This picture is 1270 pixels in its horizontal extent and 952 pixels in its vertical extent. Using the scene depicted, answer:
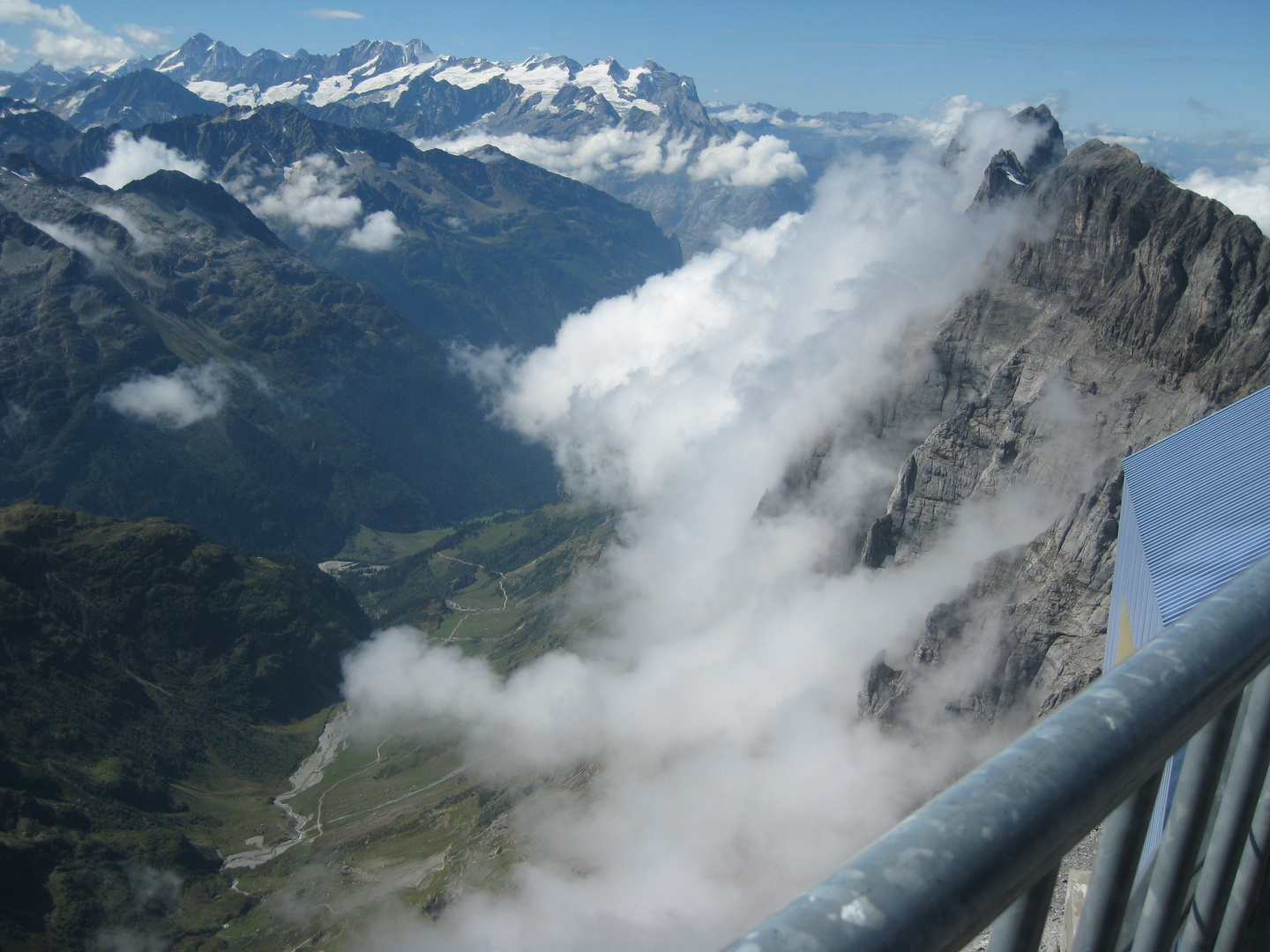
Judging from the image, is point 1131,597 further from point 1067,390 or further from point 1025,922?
point 1067,390

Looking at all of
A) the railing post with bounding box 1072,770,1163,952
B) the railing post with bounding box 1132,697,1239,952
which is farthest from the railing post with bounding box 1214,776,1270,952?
the railing post with bounding box 1072,770,1163,952

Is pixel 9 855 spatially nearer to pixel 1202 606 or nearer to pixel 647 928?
pixel 647 928

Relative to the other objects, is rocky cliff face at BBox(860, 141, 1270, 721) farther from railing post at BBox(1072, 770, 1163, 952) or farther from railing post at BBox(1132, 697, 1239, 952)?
railing post at BBox(1072, 770, 1163, 952)

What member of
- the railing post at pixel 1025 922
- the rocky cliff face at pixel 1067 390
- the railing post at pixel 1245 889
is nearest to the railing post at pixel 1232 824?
the railing post at pixel 1245 889

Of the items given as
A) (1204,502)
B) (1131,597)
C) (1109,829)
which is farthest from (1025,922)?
(1131,597)

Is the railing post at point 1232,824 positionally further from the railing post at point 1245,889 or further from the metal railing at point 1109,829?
the railing post at point 1245,889
